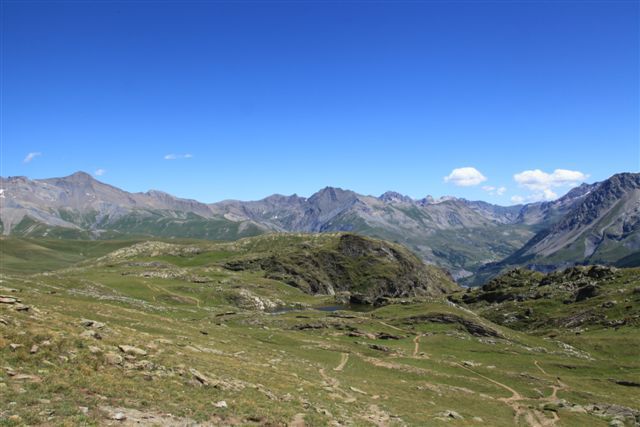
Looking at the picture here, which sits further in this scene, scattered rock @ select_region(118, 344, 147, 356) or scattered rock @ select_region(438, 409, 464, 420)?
scattered rock @ select_region(438, 409, 464, 420)

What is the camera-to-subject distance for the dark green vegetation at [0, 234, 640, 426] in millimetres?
26859

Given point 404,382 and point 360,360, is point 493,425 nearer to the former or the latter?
point 404,382

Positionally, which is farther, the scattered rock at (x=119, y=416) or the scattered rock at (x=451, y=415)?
the scattered rock at (x=451, y=415)

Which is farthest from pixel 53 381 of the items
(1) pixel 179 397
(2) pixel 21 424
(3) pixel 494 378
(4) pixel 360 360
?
(3) pixel 494 378

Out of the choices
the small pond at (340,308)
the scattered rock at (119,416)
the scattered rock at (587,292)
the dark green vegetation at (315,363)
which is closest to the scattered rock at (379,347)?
the dark green vegetation at (315,363)

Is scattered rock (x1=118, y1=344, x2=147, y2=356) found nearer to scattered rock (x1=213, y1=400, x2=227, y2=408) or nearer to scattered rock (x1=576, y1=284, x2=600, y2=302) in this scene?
scattered rock (x1=213, y1=400, x2=227, y2=408)

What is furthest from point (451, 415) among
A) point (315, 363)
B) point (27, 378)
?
point (27, 378)

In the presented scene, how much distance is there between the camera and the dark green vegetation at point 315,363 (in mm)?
26859

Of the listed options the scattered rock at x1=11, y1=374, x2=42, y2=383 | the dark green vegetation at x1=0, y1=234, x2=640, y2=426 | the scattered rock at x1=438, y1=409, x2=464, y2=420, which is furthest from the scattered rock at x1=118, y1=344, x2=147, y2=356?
the scattered rock at x1=438, y1=409, x2=464, y2=420

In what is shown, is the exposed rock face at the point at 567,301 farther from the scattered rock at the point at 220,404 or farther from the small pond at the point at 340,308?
the scattered rock at the point at 220,404

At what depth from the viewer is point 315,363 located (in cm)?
5750

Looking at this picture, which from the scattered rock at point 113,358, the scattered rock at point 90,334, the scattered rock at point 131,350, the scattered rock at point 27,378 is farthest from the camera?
the scattered rock at point 90,334

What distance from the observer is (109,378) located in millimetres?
28234

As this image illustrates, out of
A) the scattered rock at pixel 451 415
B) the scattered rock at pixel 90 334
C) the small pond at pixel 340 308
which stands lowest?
the small pond at pixel 340 308
